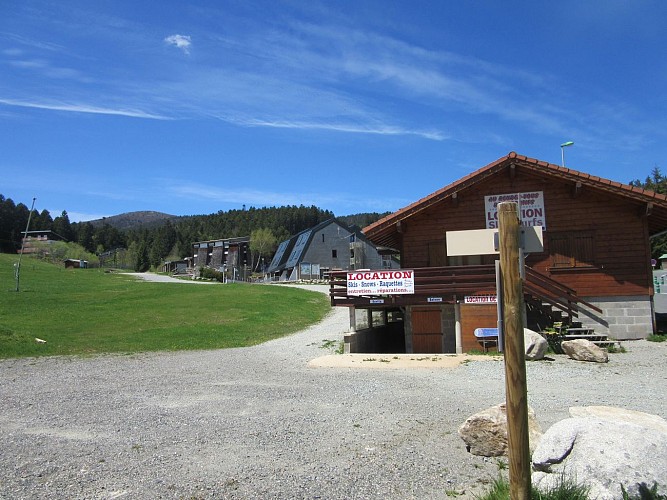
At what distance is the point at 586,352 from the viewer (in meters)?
14.9

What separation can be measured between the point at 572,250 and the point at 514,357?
1722 cm

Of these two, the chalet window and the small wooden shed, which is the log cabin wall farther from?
the small wooden shed

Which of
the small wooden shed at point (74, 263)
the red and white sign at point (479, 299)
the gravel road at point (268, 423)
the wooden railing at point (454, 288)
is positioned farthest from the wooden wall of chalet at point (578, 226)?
the small wooden shed at point (74, 263)

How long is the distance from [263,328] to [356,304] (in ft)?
30.3

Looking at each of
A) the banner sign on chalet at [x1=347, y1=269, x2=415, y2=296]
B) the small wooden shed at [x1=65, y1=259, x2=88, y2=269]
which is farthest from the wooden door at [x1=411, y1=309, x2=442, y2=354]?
the small wooden shed at [x1=65, y1=259, x2=88, y2=269]

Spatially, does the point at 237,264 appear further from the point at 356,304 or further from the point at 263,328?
the point at 356,304

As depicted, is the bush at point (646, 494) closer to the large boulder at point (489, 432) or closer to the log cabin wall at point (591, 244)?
the large boulder at point (489, 432)

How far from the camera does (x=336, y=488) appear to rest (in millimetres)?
5828

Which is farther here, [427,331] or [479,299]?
[427,331]

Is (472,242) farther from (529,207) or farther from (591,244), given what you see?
(591,244)

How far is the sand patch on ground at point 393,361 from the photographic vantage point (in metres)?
15.5

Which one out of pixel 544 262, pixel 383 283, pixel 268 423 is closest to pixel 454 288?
pixel 383 283

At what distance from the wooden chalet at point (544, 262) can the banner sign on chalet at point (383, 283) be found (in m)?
0.31

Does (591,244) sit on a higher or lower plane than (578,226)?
lower
